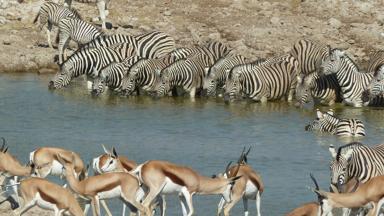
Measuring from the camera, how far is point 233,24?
106 ft

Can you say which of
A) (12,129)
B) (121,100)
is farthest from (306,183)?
(121,100)

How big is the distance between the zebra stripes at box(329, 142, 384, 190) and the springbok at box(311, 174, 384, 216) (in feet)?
6.88

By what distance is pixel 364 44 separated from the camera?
32062 mm

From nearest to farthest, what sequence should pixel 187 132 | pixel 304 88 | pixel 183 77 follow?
1. pixel 187 132
2. pixel 304 88
3. pixel 183 77

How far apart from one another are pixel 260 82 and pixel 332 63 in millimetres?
1590

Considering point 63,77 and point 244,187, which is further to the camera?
point 63,77

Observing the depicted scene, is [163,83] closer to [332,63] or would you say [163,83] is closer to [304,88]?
[304,88]

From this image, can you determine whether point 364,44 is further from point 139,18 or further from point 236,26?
point 139,18

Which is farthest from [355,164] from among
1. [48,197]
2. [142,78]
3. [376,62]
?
[376,62]

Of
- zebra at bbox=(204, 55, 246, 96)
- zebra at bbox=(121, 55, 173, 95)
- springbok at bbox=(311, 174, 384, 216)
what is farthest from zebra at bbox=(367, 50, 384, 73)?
springbok at bbox=(311, 174, 384, 216)

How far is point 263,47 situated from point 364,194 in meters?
18.1

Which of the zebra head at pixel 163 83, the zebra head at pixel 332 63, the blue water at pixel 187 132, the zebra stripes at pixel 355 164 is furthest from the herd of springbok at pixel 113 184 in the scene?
the zebra head at pixel 163 83

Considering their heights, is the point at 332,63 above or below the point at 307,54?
above

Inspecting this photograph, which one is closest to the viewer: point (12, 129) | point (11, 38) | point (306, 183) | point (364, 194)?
point (364, 194)
